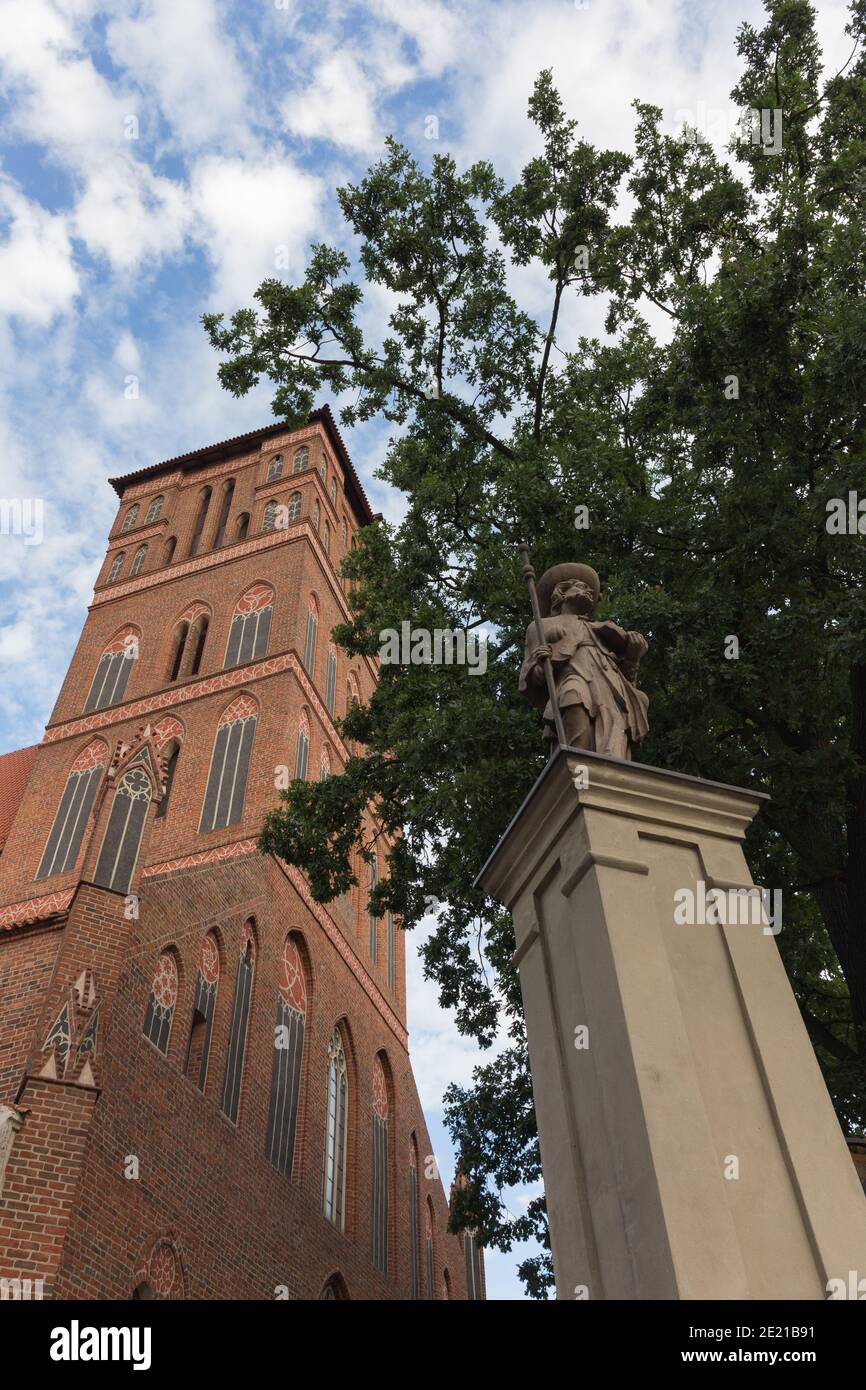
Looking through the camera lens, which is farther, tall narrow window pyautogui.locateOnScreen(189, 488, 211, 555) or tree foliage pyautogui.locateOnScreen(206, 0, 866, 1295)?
tall narrow window pyautogui.locateOnScreen(189, 488, 211, 555)

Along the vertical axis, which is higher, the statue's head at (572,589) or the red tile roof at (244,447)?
the red tile roof at (244,447)

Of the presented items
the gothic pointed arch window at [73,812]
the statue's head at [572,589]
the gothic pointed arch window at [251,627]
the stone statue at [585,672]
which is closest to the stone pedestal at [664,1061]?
the stone statue at [585,672]

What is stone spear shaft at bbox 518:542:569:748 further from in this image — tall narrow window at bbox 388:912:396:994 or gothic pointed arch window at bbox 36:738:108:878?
tall narrow window at bbox 388:912:396:994

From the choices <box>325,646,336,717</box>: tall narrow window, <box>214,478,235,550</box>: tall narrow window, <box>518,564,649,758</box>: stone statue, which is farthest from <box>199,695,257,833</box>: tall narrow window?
<box>518,564,649,758</box>: stone statue

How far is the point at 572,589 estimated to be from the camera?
5.64 m

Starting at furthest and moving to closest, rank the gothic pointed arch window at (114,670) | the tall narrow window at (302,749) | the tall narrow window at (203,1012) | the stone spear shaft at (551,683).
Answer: the gothic pointed arch window at (114,670) < the tall narrow window at (302,749) < the tall narrow window at (203,1012) < the stone spear shaft at (551,683)

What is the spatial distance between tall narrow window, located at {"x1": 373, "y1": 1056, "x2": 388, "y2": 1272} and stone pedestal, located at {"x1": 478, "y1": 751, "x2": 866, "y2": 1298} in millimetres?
16535

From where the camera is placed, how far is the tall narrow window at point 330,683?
83.6 feet

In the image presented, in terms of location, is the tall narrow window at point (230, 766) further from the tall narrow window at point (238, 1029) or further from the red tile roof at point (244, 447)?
the red tile roof at point (244, 447)

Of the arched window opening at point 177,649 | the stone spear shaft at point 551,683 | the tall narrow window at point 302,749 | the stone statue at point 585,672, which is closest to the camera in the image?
the stone spear shaft at point 551,683

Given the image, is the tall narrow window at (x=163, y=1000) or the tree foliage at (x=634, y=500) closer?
the tree foliage at (x=634, y=500)

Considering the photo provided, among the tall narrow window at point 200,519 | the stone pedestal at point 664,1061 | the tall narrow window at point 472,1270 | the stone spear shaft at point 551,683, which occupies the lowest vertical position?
the stone pedestal at point 664,1061

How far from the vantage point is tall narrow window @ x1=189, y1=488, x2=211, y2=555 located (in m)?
29.6
